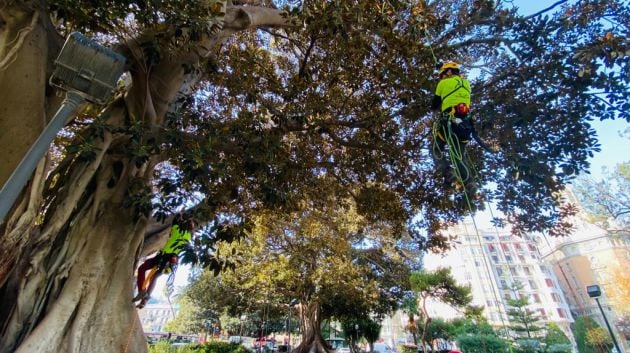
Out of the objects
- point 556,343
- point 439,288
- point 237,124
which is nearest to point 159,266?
point 237,124

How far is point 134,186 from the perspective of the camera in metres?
3.31

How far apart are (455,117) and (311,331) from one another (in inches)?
568

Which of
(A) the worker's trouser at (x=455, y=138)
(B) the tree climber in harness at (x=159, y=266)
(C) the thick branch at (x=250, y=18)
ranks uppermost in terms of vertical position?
(C) the thick branch at (x=250, y=18)

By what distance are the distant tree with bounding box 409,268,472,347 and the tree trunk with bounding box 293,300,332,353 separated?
175 inches

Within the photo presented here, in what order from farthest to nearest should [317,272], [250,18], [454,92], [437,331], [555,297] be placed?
[555,297] → [437,331] → [317,272] → [250,18] → [454,92]

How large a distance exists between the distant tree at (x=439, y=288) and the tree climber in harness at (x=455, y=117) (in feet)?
36.4

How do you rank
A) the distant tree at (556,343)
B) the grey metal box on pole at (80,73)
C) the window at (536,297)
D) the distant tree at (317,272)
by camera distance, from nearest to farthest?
the grey metal box on pole at (80,73)
the distant tree at (317,272)
the distant tree at (556,343)
the window at (536,297)

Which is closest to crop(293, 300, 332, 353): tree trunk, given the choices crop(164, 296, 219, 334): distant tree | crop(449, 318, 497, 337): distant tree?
crop(449, 318, 497, 337): distant tree

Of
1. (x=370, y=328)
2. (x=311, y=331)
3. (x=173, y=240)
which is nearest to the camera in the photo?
(x=173, y=240)

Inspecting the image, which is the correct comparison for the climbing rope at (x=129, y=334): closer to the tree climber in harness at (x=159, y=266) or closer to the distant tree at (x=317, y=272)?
the tree climber in harness at (x=159, y=266)

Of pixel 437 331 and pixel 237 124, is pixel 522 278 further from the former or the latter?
pixel 237 124

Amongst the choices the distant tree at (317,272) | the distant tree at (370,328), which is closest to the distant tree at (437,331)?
the distant tree at (370,328)

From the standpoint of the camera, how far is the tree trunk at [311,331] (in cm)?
1465

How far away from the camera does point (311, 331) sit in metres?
15.3
